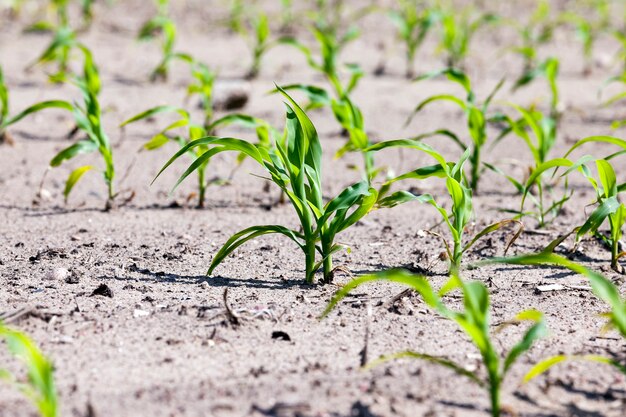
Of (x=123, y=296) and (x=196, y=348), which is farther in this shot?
(x=123, y=296)

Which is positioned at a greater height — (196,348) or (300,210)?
(300,210)

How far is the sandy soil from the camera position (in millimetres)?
2281

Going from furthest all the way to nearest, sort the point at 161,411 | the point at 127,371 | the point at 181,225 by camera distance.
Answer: the point at 181,225 → the point at 127,371 → the point at 161,411

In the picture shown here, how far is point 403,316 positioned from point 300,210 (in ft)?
→ 1.50

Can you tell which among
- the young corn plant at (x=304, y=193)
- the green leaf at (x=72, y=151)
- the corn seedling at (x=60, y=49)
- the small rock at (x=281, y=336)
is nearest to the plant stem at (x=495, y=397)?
the small rock at (x=281, y=336)

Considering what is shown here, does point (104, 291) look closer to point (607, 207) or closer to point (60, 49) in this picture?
point (607, 207)

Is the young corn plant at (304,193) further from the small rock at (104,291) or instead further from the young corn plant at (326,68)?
the young corn plant at (326,68)

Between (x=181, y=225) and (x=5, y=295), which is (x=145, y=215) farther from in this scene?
(x=5, y=295)

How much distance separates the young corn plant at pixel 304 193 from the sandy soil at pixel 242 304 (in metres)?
0.14

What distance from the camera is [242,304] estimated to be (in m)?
2.84

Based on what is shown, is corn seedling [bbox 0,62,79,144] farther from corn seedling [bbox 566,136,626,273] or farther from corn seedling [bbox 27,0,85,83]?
corn seedling [bbox 566,136,626,273]

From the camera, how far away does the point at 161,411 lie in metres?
2.19

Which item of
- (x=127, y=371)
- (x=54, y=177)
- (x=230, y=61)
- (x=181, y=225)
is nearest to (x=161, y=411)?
(x=127, y=371)

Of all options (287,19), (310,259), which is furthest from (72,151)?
(287,19)
